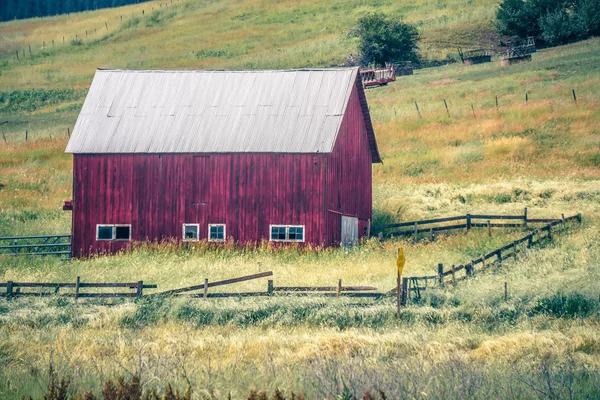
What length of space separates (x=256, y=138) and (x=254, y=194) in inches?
83.7

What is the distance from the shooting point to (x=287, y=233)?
A: 111ft

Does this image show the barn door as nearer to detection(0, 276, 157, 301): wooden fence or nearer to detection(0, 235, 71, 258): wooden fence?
detection(0, 235, 71, 258): wooden fence

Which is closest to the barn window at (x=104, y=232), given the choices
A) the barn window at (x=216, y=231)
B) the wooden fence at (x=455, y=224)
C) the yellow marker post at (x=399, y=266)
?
the barn window at (x=216, y=231)

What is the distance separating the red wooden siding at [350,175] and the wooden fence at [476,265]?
661cm

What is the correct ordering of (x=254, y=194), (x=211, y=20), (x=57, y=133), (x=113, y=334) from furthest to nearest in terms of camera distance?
(x=211, y=20) → (x=57, y=133) → (x=254, y=194) → (x=113, y=334)

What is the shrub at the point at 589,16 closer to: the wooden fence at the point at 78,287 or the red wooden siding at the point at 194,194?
the red wooden siding at the point at 194,194

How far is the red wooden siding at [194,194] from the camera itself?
33719 mm

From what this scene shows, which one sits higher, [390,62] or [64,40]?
[64,40]

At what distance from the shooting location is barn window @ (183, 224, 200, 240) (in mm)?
34250

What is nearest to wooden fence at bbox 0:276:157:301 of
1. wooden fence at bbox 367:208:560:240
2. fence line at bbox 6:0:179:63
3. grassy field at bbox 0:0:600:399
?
grassy field at bbox 0:0:600:399

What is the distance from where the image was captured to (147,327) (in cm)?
2095

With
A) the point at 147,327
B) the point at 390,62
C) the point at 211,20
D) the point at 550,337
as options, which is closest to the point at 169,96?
the point at 147,327

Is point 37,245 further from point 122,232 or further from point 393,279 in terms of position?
point 393,279

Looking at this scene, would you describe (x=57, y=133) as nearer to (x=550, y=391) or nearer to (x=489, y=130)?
(x=489, y=130)
